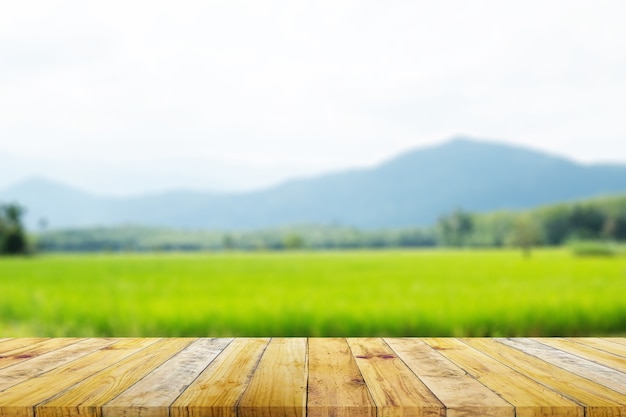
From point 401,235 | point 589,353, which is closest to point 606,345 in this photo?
point 589,353

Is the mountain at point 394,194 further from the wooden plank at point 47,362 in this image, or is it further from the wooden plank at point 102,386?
the wooden plank at point 102,386

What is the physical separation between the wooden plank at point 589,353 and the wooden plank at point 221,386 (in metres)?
1.08

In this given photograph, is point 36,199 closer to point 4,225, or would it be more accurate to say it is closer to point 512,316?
point 4,225

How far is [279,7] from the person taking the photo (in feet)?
21.8

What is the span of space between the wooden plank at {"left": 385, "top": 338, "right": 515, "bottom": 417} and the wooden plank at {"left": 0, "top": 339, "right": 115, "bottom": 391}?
106 centimetres

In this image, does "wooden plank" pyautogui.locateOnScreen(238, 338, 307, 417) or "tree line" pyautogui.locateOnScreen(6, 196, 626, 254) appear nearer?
"wooden plank" pyautogui.locateOnScreen(238, 338, 307, 417)

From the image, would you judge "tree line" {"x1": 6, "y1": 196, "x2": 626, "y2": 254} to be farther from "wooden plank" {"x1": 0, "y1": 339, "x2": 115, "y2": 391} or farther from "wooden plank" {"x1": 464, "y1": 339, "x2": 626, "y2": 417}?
"wooden plank" {"x1": 0, "y1": 339, "x2": 115, "y2": 391}

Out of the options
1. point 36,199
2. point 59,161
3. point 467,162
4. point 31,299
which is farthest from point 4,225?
point 467,162

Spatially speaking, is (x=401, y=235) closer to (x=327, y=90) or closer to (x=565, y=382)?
(x=327, y=90)

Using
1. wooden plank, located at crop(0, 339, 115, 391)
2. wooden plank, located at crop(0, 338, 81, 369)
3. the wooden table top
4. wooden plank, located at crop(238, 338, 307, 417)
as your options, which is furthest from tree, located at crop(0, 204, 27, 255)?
wooden plank, located at crop(238, 338, 307, 417)

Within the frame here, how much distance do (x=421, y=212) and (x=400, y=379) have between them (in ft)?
373

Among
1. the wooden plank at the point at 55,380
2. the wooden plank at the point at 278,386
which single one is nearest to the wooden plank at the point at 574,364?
the wooden plank at the point at 278,386

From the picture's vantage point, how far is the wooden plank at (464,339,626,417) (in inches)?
43.9

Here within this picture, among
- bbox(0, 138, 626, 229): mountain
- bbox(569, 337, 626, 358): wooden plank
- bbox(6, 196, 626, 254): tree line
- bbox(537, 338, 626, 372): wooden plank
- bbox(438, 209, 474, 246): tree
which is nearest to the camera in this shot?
bbox(537, 338, 626, 372): wooden plank
